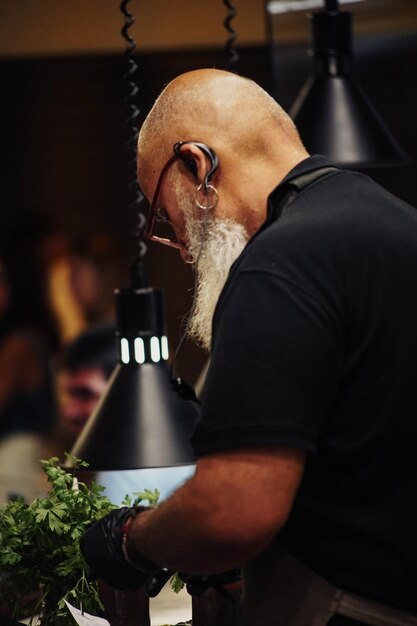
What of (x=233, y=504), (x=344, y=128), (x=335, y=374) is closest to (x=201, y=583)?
(x=233, y=504)

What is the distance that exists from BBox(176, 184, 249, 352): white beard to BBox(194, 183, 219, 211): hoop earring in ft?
0.05

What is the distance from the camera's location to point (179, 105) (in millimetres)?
1724

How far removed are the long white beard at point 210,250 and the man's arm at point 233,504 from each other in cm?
37

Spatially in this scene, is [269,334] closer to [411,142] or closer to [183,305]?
[411,142]

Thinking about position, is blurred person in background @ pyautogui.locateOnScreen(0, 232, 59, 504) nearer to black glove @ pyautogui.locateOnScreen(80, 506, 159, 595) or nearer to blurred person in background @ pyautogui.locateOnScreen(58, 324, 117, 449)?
blurred person in background @ pyautogui.locateOnScreen(58, 324, 117, 449)

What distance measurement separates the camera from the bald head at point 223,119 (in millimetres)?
1671

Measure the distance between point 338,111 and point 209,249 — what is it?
1743 mm

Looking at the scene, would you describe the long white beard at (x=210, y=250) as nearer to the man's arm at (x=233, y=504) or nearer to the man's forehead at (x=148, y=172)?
the man's forehead at (x=148, y=172)

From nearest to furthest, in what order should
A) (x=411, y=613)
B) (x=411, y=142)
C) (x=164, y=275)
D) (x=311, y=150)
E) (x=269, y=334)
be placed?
1. (x=269, y=334)
2. (x=411, y=613)
3. (x=311, y=150)
4. (x=411, y=142)
5. (x=164, y=275)

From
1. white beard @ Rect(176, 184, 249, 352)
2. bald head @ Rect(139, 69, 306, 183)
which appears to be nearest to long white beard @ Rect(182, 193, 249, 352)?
white beard @ Rect(176, 184, 249, 352)

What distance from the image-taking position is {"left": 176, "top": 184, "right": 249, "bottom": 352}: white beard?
1.70 m

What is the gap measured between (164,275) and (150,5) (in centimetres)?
122

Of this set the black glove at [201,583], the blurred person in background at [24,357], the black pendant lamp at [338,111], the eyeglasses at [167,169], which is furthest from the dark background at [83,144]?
the black glove at [201,583]

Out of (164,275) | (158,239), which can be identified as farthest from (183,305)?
(158,239)
